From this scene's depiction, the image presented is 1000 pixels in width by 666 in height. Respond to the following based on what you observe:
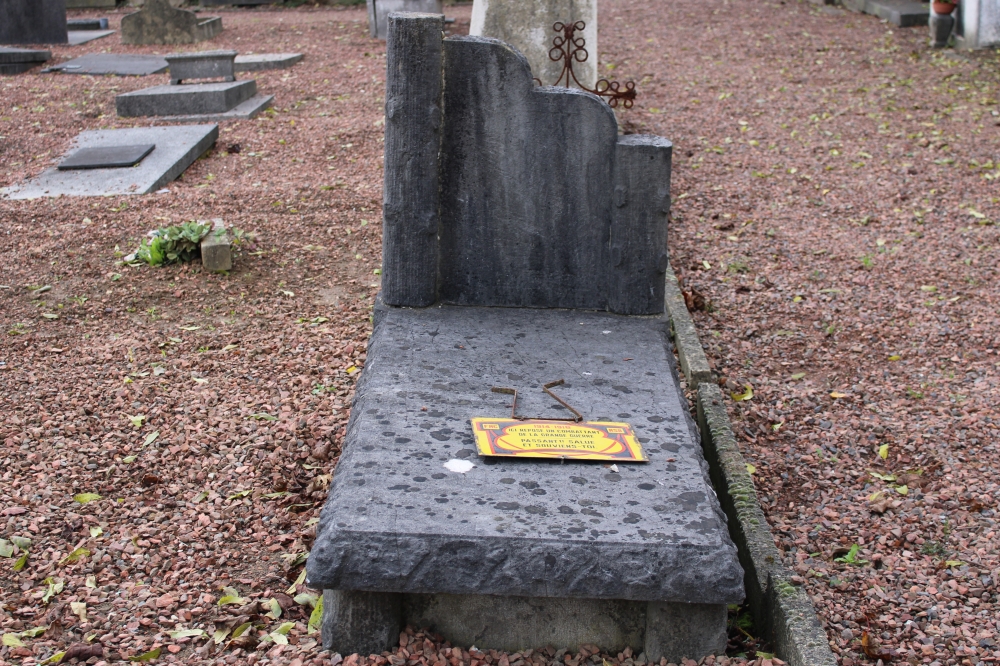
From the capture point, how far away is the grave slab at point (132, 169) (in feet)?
21.9

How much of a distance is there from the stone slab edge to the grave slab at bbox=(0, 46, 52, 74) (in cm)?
1003

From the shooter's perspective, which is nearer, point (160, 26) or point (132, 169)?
point (132, 169)

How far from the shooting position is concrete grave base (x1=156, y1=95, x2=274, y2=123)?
28.1 ft

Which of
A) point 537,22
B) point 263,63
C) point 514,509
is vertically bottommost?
point 514,509

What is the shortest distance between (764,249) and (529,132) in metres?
2.51

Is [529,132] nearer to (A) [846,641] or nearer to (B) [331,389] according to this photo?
(B) [331,389]

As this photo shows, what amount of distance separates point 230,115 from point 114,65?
358 cm

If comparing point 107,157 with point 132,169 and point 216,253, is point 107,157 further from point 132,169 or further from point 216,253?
point 216,253

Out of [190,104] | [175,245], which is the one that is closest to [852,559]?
[175,245]

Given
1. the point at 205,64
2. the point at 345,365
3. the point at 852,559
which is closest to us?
→ the point at 852,559

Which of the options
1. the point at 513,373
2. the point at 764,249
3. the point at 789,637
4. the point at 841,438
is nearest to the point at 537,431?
the point at 513,373

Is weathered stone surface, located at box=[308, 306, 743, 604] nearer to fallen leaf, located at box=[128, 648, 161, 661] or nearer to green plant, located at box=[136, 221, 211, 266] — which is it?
fallen leaf, located at box=[128, 648, 161, 661]

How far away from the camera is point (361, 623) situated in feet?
8.13

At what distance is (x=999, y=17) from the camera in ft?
34.9
